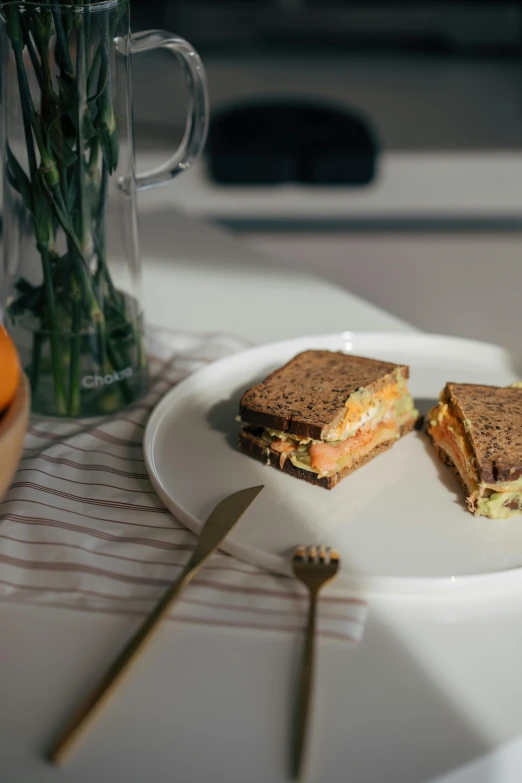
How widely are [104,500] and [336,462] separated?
27cm

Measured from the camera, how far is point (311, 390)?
107 cm

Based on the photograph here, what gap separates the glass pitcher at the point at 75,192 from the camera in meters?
0.91

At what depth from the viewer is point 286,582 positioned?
0.82 metres

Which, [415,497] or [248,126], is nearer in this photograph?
[415,497]

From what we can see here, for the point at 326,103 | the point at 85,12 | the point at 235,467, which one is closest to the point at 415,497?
the point at 235,467

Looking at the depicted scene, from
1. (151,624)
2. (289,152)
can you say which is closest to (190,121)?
(151,624)

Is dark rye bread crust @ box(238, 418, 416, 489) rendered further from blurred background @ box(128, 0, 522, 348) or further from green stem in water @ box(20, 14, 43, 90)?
blurred background @ box(128, 0, 522, 348)

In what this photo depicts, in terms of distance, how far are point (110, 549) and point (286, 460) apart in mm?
243

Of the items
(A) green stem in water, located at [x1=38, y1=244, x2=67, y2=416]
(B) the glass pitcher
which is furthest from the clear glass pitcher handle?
(A) green stem in water, located at [x1=38, y1=244, x2=67, y2=416]

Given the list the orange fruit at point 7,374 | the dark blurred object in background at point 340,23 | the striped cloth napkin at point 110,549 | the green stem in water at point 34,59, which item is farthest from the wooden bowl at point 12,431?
the dark blurred object in background at point 340,23

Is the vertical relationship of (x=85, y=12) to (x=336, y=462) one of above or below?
above

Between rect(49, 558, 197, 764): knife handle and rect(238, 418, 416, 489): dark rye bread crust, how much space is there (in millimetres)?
246

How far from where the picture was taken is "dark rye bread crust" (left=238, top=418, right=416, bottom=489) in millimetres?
979

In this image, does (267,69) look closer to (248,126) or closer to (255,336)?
(248,126)
